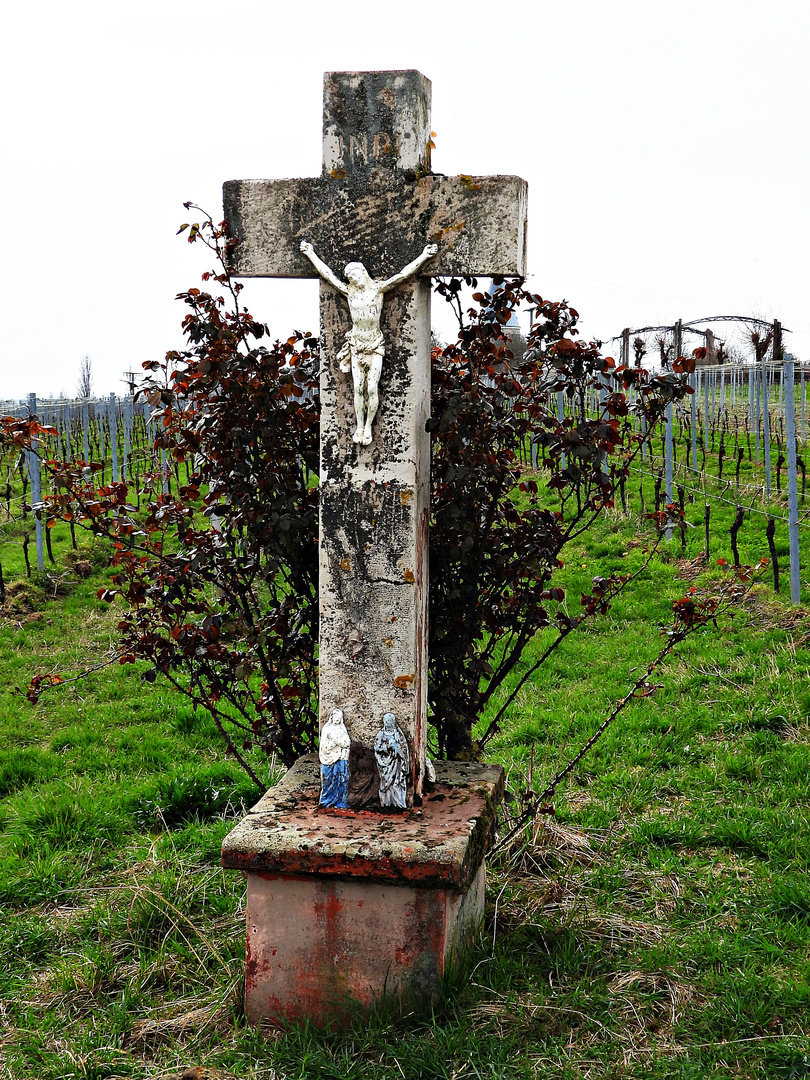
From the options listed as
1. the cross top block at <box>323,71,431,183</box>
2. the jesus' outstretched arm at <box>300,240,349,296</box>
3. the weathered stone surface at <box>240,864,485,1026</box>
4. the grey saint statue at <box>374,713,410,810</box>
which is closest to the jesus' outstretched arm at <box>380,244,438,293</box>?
the jesus' outstretched arm at <box>300,240,349,296</box>

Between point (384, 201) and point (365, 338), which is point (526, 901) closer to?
point (365, 338)

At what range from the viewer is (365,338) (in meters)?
3.06

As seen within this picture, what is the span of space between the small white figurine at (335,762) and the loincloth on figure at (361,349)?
3.69ft

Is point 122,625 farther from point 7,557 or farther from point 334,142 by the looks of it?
point 7,557

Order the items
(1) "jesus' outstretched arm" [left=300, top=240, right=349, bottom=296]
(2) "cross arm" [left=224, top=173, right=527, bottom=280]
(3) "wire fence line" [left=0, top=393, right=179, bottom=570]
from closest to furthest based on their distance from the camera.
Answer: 1. (2) "cross arm" [left=224, top=173, right=527, bottom=280]
2. (1) "jesus' outstretched arm" [left=300, top=240, right=349, bottom=296]
3. (3) "wire fence line" [left=0, top=393, right=179, bottom=570]

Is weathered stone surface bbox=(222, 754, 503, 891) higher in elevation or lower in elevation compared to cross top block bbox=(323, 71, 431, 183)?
lower

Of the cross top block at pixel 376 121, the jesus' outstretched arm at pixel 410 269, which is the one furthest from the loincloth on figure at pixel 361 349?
the cross top block at pixel 376 121

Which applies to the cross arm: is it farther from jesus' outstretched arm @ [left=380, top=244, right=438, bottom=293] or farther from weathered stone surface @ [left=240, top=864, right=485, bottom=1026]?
weathered stone surface @ [left=240, top=864, right=485, bottom=1026]

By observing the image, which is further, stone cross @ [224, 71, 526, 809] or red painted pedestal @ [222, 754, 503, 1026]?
stone cross @ [224, 71, 526, 809]

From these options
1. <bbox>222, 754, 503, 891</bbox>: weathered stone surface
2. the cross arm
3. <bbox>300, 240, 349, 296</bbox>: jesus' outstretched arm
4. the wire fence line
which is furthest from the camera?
the wire fence line

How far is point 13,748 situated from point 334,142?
389 cm

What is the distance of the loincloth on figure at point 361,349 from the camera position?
3041 mm

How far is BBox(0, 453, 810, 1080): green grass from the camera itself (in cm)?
279

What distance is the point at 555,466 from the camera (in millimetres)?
3879
